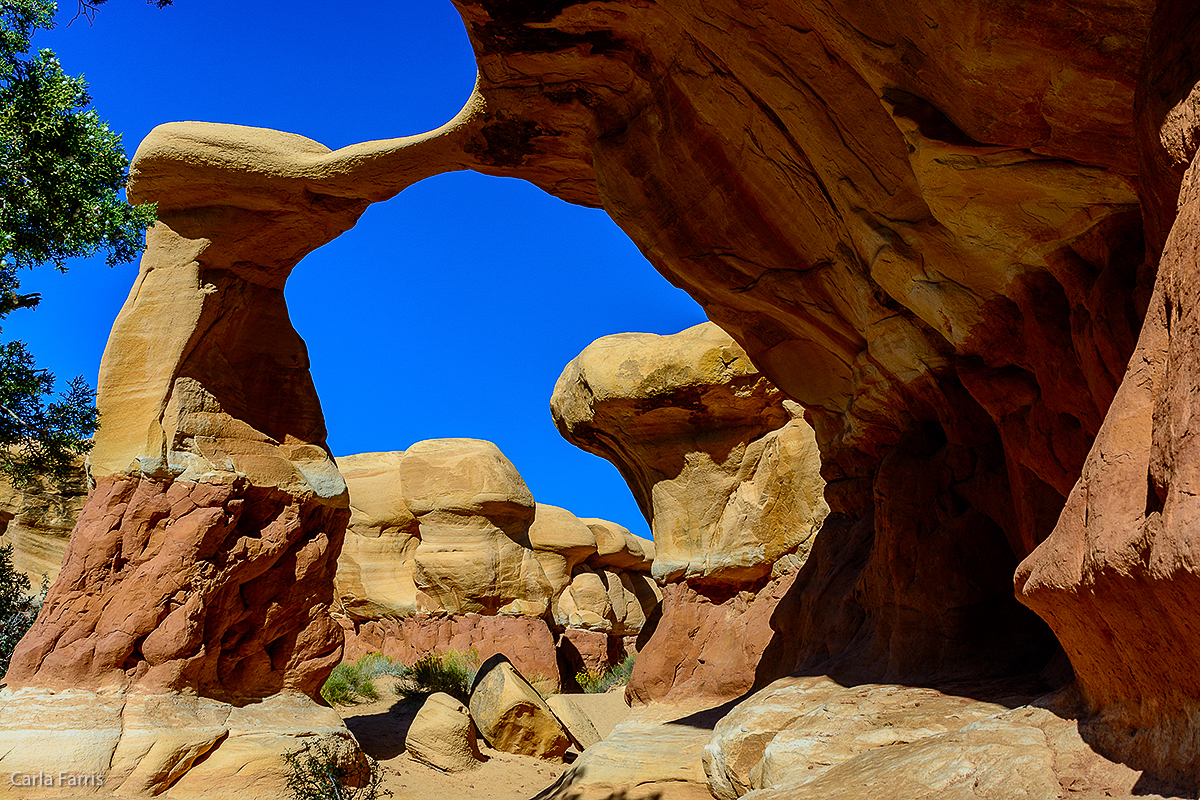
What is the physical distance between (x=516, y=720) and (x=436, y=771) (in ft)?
5.17

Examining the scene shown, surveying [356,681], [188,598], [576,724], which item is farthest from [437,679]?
[188,598]

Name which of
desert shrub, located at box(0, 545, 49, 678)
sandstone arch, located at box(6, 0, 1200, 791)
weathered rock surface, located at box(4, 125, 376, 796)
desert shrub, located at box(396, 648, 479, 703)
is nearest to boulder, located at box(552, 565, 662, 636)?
desert shrub, located at box(396, 648, 479, 703)

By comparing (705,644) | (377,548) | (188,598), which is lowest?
(705,644)

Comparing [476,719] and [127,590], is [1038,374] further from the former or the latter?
[476,719]

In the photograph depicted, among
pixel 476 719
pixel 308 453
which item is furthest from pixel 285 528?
pixel 476 719

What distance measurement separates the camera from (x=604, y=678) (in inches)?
891

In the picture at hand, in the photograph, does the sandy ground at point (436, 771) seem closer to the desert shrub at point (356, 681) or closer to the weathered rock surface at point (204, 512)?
the desert shrub at point (356, 681)

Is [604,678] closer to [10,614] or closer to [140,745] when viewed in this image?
[10,614]

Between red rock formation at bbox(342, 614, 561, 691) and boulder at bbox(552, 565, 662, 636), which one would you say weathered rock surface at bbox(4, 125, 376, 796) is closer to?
red rock formation at bbox(342, 614, 561, 691)

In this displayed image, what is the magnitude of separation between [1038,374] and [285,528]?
8895 mm

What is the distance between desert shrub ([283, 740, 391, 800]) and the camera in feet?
25.5

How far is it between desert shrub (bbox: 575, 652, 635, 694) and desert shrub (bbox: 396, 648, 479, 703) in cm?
374

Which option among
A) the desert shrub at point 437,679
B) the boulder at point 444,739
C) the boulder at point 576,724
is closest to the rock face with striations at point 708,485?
the boulder at point 576,724

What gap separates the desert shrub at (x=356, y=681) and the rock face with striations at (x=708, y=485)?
6427 mm
